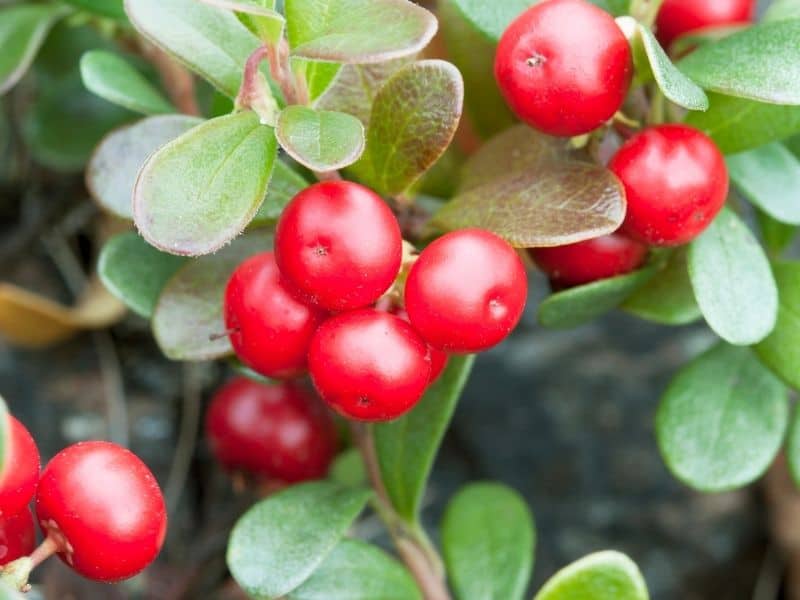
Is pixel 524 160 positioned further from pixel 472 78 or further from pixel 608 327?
pixel 608 327

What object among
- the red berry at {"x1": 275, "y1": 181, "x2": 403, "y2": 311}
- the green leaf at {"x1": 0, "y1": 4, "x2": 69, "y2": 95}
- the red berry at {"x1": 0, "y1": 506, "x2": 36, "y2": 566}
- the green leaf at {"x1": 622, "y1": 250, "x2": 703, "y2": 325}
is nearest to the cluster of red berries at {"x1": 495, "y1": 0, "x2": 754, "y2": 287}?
the green leaf at {"x1": 622, "y1": 250, "x2": 703, "y2": 325}

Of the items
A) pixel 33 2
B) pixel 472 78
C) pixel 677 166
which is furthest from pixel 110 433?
pixel 677 166

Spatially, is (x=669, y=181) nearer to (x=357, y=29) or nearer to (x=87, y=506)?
(x=357, y=29)

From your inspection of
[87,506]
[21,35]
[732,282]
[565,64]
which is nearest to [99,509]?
[87,506]

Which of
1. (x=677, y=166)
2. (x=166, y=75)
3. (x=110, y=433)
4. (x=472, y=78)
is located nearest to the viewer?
(x=677, y=166)

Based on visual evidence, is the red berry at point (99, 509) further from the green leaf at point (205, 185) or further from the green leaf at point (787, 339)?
the green leaf at point (787, 339)

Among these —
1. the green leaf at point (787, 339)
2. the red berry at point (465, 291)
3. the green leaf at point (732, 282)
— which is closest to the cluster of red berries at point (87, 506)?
the red berry at point (465, 291)
